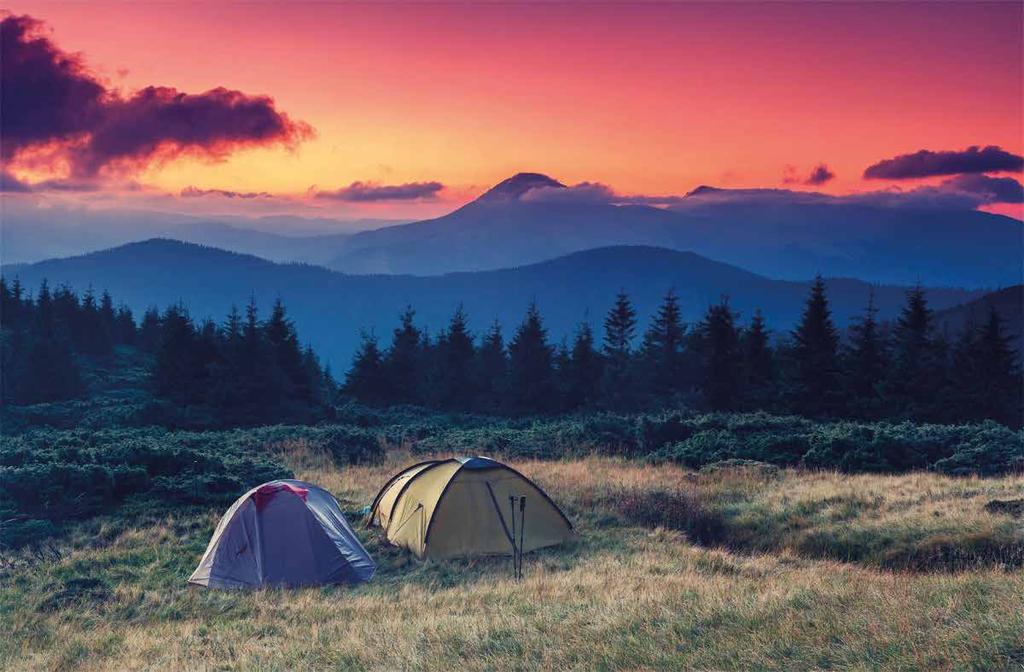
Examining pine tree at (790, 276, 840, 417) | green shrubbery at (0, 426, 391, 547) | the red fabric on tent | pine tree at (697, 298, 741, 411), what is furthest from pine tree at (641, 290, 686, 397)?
the red fabric on tent

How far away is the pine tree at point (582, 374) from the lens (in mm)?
49281

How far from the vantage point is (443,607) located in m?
11.8

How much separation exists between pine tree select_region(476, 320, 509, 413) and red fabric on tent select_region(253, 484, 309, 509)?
33725mm

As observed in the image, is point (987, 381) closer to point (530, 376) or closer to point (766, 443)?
point (766, 443)

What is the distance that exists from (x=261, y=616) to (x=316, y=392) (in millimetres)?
31709

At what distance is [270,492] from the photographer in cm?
1520

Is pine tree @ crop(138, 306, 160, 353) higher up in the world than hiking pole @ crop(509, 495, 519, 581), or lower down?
higher up

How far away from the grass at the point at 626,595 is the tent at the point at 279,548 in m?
0.56

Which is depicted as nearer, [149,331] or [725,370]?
[725,370]

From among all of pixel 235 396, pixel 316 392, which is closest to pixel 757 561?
pixel 235 396

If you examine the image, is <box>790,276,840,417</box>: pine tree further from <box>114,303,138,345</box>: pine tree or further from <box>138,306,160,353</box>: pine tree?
<box>114,303,138,345</box>: pine tree

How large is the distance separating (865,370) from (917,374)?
7.69 feet

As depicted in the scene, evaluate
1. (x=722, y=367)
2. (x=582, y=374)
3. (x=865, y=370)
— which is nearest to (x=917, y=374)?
(x=865, y=370)

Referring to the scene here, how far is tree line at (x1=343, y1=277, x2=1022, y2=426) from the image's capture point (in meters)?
38.2
